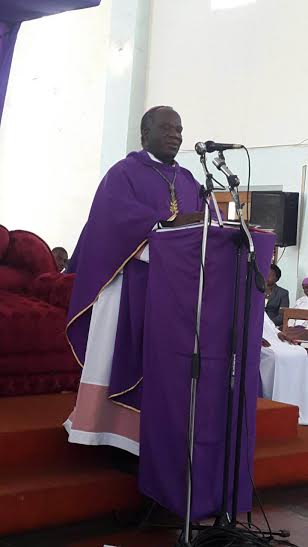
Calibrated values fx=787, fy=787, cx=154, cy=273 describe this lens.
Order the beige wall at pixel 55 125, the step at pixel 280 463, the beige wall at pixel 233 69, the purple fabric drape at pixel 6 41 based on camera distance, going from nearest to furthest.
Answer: the step at pixel 280 463, the purple fabric drape at pixel 6 41, the beige wall at pixel 233 69, the beige wall at pixel 55 125

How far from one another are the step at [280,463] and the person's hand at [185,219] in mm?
1408

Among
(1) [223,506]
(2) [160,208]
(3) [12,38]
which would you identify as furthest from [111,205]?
(3) [12,38]

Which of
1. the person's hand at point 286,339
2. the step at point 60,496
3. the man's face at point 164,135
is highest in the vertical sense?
the man's face at point 164,135

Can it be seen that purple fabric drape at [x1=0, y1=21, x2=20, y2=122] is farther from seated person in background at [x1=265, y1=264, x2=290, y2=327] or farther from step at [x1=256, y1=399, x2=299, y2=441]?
seated person in background at [x1=265, y1=264, x2=290, y2=327]

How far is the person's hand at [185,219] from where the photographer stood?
2851 mm

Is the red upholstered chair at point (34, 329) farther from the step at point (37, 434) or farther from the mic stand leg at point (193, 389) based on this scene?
the mic stand leg at point (193, 389)

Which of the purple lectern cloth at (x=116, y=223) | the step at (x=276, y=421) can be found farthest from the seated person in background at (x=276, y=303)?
the purple lectern cloth at (x=116, y=223)

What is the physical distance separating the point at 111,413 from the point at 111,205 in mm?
849

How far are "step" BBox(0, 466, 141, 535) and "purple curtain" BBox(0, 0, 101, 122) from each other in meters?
3.13

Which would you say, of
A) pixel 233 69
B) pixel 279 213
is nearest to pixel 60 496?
pixel 279 213

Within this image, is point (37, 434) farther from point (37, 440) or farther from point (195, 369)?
point (195, 369)

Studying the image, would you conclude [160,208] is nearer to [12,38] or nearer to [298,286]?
[12,38]

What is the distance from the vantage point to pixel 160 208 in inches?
132

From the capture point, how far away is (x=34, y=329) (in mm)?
4129
